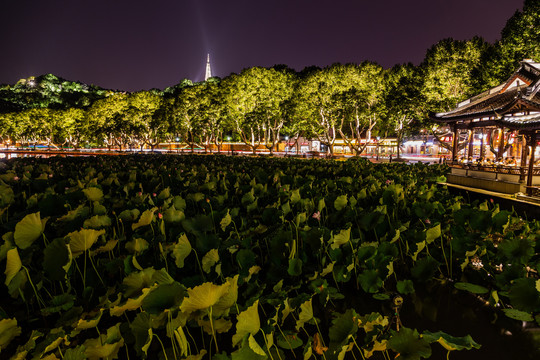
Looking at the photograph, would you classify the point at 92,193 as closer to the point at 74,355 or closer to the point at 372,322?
the point at 74,355

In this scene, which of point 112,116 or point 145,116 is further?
point 112,116

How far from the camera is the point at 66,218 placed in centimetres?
338

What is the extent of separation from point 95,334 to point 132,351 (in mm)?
462

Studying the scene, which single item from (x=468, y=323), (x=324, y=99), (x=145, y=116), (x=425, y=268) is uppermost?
(x=324, y=99)

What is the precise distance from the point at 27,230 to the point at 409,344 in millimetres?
3083

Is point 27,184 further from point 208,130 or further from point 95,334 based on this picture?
point 208,130

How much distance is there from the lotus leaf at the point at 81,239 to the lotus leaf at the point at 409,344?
2.23m

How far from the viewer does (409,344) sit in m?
1.61

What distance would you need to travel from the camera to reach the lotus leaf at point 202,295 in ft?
4.69

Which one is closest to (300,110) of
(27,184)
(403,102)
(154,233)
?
(403,102)

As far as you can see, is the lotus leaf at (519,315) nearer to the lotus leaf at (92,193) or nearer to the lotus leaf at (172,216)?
the lotus leaf at (172,216)

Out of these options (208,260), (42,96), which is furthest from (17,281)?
(42,96)

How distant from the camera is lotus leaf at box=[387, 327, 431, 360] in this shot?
1.57m

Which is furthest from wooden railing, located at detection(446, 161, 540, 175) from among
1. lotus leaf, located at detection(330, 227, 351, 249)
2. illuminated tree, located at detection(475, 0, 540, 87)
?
lotus leaf, located at detection(330, 227, 351, 249)
